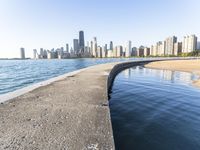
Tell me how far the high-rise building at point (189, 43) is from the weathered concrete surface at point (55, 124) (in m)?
161

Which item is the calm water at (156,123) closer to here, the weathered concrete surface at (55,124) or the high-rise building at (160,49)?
the weathered concrete surface at (55,124)

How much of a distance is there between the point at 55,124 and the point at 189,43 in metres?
167

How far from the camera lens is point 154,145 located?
4672 mm

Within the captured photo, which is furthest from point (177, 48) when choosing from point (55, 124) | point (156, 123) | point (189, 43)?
point (55, 124)

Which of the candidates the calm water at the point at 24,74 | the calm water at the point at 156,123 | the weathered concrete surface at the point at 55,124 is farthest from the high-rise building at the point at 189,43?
the weathered concrete surface at the point at 55,124

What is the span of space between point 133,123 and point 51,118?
3276 millimetres

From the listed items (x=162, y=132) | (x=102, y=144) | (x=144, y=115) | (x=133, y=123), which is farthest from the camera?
(x=144, y=115)

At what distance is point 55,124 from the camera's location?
421 cm

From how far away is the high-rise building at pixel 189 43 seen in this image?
465ft

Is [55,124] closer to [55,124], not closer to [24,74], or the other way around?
[55,124]

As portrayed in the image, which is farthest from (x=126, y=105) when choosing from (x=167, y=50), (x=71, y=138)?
(x=167, y=50)

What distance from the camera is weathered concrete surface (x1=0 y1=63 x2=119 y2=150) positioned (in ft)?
10.8

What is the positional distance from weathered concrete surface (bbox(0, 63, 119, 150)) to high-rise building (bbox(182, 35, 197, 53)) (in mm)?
160817

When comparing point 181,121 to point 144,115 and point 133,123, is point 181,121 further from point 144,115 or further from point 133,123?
point 133,123
